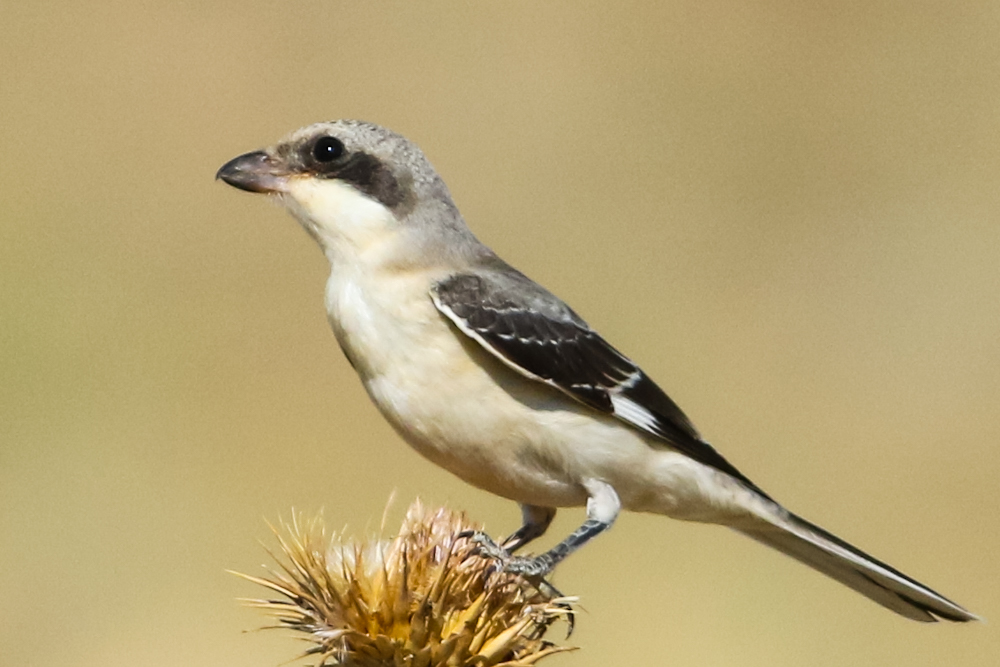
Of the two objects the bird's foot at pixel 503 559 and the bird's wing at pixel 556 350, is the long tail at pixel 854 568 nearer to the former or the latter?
the bird's wing at pixel 556 350

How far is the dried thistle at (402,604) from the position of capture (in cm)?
315

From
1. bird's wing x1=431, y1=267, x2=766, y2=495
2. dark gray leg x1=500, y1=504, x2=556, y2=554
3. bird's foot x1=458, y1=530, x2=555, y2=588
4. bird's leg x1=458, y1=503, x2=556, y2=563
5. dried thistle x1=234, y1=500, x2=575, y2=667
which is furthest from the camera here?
dark gray leg x1=500, y1=504, x2=556, y2=554

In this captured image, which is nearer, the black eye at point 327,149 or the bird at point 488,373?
the bird at point 488,373

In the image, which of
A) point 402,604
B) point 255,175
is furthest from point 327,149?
point 402,604

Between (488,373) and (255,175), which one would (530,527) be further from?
(255,175)

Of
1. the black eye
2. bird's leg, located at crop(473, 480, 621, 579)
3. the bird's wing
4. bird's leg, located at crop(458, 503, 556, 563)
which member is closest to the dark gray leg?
bird's leg, located at crop(458, 503, 556, 563)

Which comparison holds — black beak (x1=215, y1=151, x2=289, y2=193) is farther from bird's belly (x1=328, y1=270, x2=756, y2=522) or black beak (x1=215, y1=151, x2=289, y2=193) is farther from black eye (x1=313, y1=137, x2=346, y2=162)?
bird's belly (x1=328, y1=270, x2=756, y2=522)

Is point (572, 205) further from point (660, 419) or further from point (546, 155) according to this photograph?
point (660, 419)

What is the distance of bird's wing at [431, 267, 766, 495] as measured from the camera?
3773 mm

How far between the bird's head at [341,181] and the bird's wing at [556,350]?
10.8 inches

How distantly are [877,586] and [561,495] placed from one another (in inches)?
37.7

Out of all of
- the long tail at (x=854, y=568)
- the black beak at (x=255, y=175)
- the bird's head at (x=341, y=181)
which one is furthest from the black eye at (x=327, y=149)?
the long tail at (x=854, y=568)

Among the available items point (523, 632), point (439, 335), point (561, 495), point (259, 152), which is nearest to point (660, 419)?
point (561, 495)

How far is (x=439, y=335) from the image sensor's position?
3.75 m
